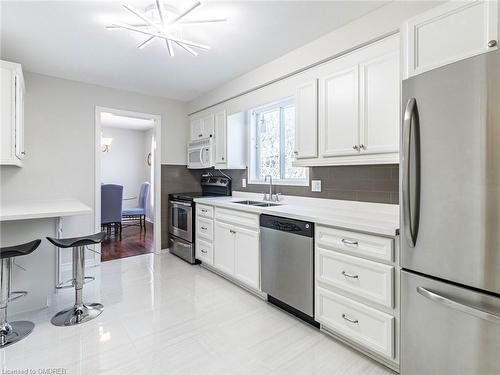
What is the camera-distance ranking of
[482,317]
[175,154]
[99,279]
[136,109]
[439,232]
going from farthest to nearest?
[175,154] < [136,109] < [99,279] < [439,232] < [482,317]

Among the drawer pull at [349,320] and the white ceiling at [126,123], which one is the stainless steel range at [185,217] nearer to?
the drawer pull at [349,320]

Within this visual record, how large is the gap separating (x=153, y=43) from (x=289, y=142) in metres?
1.76

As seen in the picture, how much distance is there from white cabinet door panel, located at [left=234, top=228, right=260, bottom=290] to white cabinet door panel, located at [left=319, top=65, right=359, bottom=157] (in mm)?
1108

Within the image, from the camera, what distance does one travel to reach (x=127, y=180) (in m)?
7.57

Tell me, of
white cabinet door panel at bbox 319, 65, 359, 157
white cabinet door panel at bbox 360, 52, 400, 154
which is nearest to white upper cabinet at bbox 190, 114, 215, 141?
white cabinet door panel at bbox 319, 65, 359, 157

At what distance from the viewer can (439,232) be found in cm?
130

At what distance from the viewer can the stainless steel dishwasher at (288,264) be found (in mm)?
2158

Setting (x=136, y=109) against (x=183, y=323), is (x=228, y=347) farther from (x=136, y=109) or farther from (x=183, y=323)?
(x=136, y=109)

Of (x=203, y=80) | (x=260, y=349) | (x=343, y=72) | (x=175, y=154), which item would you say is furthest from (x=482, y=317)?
(x=175, y=154)

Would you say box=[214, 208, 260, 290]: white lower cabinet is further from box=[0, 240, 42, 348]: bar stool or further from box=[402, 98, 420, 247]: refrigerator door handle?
box=[0, 240, 42, 348]: bar stool

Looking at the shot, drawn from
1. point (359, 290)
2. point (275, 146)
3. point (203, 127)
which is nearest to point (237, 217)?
point (275, 146)

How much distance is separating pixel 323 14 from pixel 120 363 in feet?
9.47

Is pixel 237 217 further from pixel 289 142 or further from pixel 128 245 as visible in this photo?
pixel 128 245

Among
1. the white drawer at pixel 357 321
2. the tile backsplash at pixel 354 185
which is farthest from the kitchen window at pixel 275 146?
the white drawer at pixel 357 321
